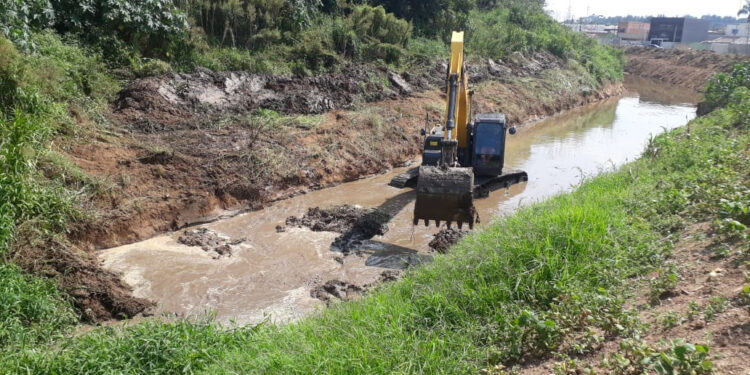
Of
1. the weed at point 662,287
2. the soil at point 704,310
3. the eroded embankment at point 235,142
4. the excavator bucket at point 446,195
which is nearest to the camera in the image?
the soil at point 704,310

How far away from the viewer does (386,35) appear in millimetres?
24141

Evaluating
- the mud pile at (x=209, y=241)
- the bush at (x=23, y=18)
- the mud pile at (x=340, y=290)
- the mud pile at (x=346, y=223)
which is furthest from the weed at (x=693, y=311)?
the bush at (x=23, y=18)

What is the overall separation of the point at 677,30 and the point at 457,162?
7623cm

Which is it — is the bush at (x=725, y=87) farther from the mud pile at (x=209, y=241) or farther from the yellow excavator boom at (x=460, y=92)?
the mud pile at (x=209, y=241)

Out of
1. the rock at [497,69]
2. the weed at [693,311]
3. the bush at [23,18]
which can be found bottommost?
the weed at [693,311]

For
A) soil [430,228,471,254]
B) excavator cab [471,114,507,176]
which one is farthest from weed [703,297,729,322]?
excavator cab [471,114,507,176]

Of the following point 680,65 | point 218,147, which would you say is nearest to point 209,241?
point 218,147

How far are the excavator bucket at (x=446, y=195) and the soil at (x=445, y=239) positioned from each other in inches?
25.9

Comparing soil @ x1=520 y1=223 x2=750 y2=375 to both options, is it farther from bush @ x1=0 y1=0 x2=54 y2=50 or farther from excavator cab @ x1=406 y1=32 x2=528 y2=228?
bush @ x1=0 y1=0 x2=54 y2=50

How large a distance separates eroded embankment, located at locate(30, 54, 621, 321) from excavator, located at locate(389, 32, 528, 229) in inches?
117

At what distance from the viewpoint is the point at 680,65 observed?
47688 mm

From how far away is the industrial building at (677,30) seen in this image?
7219cm

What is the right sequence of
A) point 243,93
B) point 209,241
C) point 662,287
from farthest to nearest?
1. point 243,93
2. point 209,241
3. point 662,287

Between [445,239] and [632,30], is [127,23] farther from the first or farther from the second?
[632,30]
